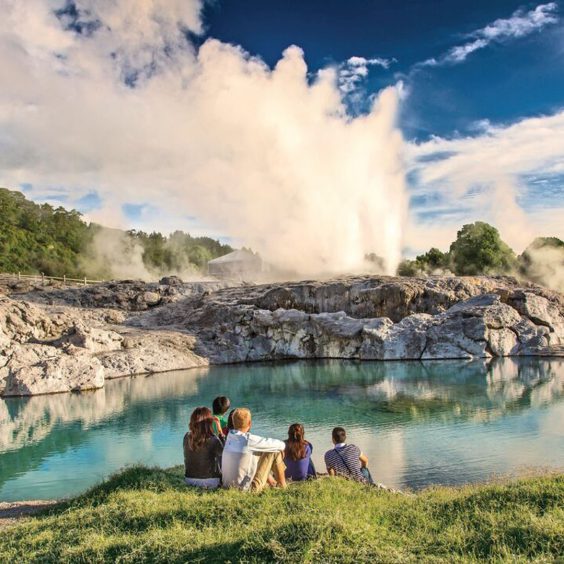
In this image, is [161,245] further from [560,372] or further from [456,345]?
[560,372]

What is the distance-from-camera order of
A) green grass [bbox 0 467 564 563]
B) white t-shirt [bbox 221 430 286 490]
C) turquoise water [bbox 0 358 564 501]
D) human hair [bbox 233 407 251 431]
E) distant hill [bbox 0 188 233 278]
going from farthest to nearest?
distant hill [bbox 0 188 233 278] < turquoise water [bbox 0 358 564 501] < human hair [bbox 233 407 251 431] < white t-shirt [bbox 221 430 286 490] < green grass [bbox 0 467 564 563]

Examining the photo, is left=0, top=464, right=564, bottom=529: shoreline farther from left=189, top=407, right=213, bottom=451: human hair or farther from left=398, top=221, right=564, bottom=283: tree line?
left=398, top=221, right=564, bottom=283: tree line

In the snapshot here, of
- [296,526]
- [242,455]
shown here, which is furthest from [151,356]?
[296,526]

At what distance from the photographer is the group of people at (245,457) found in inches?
304

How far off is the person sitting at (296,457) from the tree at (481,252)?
219 feet

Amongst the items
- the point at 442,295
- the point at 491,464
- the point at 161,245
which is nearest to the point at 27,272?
the point at 161,245

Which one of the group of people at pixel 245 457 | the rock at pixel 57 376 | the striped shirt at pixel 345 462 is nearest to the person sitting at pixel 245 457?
the group of people at pixel 245 457

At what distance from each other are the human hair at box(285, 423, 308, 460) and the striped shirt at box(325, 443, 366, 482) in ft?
1.87

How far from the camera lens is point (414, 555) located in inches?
207

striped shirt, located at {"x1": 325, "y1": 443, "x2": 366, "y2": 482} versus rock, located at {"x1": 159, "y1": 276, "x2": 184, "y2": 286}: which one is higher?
rock, located at {"x1": 159, "y1": 276, "x2": 184, "y2": 286}

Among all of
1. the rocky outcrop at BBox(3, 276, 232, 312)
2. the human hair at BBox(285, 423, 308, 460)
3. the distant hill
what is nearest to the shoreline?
the human hair at BBox(285, 423, 308, 460)

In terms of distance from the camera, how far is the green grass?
5.30 meters

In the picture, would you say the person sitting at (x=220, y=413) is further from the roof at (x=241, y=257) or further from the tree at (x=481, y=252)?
the tree at (x=481, y=252)

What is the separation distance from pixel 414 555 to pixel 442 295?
39.8 meters
